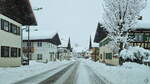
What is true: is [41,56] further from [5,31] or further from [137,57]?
[137,57]

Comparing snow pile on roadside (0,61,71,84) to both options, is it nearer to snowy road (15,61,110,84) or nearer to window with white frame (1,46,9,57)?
snowy road (15,61,110,84)

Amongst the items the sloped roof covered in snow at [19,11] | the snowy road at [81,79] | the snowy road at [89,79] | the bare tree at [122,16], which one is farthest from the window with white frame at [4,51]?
the bare tree at [122,16]

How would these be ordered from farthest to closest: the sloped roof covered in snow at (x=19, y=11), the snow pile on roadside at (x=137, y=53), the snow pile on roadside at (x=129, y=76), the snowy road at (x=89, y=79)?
the sloped roof covered in snow at (x=19, y=11) → the snow pile on roadside at (x=137, y=53) → the snowy road at (x=89, y=79) → the snow pile on roadside at (x=129, y=76)

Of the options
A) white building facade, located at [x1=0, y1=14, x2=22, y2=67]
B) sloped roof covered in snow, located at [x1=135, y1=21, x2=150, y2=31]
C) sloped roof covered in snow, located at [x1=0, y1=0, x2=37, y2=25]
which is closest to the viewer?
white building facade, located at [x1=0, y1=14, x2=22, y2=67]

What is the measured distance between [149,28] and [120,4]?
13588mm

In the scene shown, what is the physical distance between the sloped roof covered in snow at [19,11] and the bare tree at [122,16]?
12.0 meters

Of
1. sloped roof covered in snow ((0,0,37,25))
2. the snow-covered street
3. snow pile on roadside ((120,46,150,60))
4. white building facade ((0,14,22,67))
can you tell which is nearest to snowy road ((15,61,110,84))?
the snow-covered street

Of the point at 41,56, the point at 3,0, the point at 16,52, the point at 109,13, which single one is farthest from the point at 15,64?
the point at 41,56

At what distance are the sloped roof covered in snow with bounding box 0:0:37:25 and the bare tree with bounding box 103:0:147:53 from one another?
1198 cm

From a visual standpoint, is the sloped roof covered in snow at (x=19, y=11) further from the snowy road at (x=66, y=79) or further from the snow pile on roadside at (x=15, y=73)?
the snowy road at (x=66, y=79)

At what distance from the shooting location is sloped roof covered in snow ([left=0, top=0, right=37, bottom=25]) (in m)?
32.0

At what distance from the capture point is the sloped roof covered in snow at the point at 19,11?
3199 cm

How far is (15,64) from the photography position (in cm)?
3534

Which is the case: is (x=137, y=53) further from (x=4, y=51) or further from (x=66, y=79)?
(x=4, y=51)
